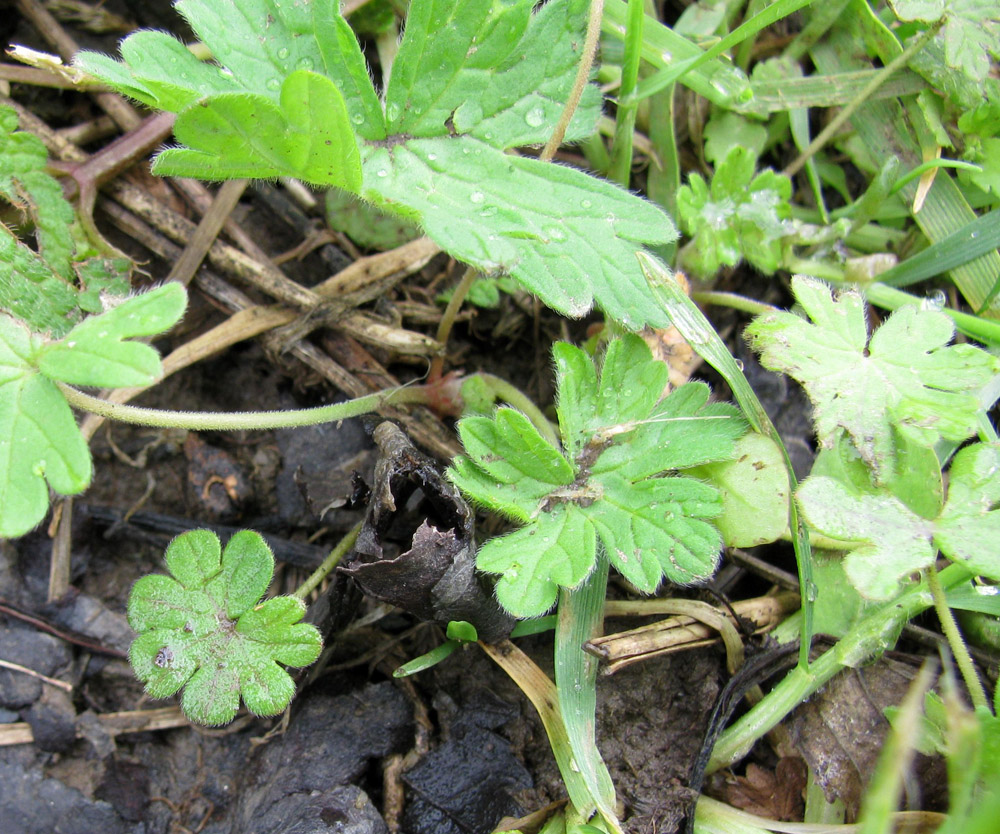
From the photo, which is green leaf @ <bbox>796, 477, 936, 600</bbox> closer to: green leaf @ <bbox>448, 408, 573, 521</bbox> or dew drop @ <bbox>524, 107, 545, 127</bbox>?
green leaf @ <bbox>448, 408, 573, 521</bbox>

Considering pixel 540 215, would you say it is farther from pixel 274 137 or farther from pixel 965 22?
pixel 965 22

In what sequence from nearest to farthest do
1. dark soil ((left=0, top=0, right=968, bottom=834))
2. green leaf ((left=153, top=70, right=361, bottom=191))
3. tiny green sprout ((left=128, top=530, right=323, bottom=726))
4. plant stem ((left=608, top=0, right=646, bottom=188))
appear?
green leaf ((left=153, top=70, right=361, bottom=191)) → tiny green sprout ((left=128, top=530, right=323, bottom=726)) → dark soil ((left=0, top=0, right=968, bottom=834)) → plant stem ((left=608, top=0, right=646, bottom=188))

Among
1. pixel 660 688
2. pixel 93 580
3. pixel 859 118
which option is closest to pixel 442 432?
pixel 660 688

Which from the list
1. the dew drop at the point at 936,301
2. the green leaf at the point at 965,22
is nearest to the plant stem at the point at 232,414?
the dew drop at the point at 936,301

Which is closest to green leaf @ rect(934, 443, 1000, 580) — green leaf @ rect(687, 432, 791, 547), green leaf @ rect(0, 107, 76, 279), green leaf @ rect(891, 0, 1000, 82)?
green leaf @ rect(687, 432, 791, 547)

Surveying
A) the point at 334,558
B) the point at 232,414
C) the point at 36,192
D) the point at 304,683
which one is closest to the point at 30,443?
the point at 232,414

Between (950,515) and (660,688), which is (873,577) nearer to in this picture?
(950,515)
